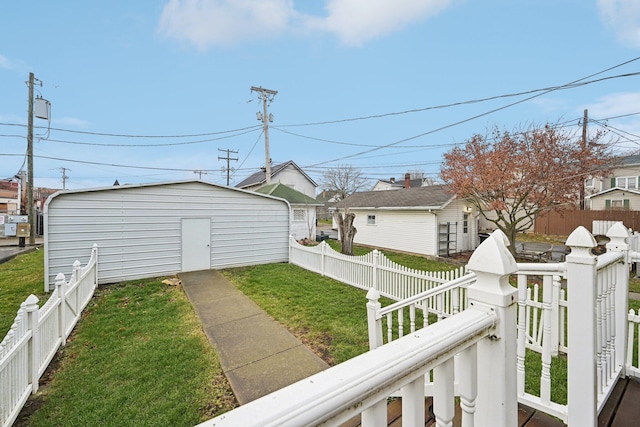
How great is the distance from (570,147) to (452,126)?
167 inches

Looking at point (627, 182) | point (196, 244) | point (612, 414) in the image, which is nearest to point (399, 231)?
point (196, 244)

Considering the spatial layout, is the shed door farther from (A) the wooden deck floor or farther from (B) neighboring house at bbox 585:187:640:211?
(B) neighboring house at bbox 585:187:640:211

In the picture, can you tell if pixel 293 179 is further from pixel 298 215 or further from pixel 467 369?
pixel 467 369

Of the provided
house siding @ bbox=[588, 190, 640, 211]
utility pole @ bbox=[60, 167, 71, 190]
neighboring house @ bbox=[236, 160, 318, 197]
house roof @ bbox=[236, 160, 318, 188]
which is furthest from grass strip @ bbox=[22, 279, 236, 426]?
utility pole @ bbox=[60, 167, 71, 190]

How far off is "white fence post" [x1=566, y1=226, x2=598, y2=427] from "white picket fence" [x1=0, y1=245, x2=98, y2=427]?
445 cm

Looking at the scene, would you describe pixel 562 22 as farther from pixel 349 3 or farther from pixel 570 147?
pixel 349 3

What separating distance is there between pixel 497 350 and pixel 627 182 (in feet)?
95.7

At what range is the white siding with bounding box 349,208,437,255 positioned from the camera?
41.9ft

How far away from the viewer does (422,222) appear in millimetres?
13023

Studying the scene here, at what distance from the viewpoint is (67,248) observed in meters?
7.59

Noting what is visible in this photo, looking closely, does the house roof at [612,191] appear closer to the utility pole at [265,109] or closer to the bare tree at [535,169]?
the bare tree at [535,169]

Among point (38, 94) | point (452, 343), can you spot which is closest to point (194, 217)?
point (452, 343)

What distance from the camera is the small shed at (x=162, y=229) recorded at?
7617 mm

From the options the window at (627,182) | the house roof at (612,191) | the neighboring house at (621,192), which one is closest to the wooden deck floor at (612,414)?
the neighboring house at (621,192)
